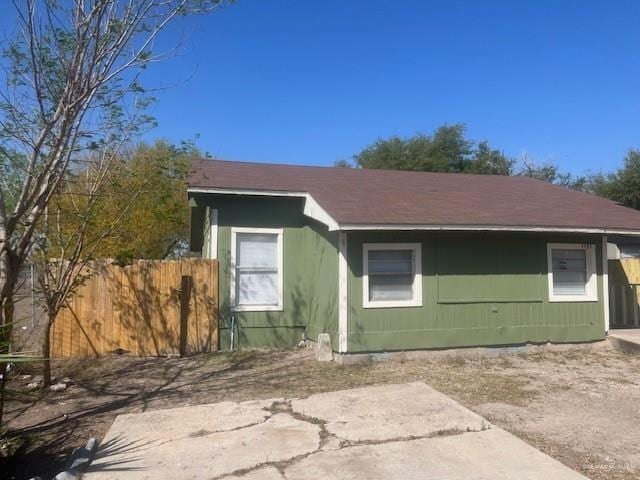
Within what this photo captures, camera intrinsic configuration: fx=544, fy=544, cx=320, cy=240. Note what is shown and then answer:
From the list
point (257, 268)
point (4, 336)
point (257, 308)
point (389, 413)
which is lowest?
point (389, 413)

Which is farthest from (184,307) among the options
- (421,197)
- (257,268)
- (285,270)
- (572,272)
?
(572,272)

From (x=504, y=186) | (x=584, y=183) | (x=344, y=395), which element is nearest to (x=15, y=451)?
(x=344, y=395)

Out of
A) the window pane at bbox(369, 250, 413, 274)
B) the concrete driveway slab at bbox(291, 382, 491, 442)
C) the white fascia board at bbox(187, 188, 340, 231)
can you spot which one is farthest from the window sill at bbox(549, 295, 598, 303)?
the white fascia board at bbox(187, 188, 340, 231)

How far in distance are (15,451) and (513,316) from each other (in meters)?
8.38

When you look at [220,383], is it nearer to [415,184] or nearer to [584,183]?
[415,184]

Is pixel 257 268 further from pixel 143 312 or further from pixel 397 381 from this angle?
pixel 397 381

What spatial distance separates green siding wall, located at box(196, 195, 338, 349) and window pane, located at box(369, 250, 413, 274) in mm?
1007

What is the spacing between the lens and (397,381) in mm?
8211

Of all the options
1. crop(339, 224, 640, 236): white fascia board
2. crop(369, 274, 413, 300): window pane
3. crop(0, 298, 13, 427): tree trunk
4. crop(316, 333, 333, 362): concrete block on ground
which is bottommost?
crop(316, 333, 333, 362): concrete block on ground

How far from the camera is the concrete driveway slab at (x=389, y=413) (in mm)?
5699

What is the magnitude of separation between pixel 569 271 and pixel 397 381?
500 centimetres

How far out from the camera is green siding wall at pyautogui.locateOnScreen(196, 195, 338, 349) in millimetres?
10852

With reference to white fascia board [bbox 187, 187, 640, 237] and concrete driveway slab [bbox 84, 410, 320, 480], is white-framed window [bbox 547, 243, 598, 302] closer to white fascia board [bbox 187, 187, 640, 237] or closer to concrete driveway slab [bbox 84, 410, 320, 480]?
white fascia board [bbox 187, 187, 640, 237]

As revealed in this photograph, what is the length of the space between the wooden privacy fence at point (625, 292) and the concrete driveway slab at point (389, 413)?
790 cm
